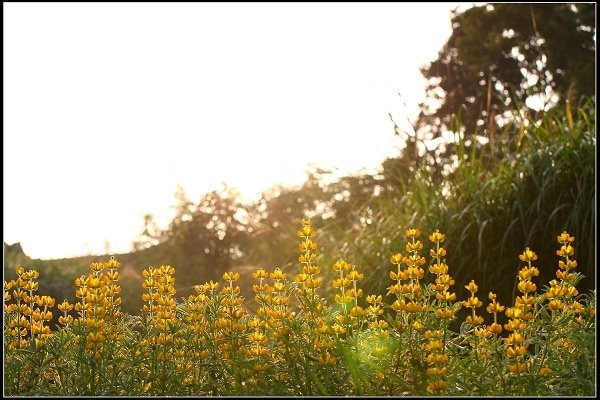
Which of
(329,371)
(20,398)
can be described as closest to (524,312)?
(329,371)

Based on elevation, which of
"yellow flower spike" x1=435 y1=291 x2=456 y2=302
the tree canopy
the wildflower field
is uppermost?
the tree canopy

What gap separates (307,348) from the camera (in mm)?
2221

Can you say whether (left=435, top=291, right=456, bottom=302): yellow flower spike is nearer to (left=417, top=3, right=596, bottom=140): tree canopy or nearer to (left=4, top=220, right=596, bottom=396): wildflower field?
(left=4, top=220, right=596, bottom=396): wildflower field

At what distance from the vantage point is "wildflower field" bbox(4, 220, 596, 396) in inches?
84.0

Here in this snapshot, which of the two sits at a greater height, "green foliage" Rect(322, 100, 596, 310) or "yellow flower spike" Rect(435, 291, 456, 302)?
"green foliage" Rect(322, 100, 596, 310)

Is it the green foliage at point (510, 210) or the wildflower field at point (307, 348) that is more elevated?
the green foliage at point (510, 210)

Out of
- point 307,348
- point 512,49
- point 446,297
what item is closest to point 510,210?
point 446,297

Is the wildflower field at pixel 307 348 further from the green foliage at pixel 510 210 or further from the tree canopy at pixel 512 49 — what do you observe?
the tree canopy at pixel 512 49

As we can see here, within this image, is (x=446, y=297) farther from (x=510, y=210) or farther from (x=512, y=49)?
(x=512, y=49)

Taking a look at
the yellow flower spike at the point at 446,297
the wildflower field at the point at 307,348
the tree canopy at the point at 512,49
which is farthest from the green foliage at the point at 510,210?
the tree canopy at the point at 512,49

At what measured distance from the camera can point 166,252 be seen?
534 inches

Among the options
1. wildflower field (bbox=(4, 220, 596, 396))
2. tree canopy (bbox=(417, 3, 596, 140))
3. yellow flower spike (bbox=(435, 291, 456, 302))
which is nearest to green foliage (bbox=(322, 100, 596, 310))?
wildflower field (bbox=(4, 220, 596, 396))

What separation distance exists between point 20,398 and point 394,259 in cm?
116

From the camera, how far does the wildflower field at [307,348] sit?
7.00 ft
